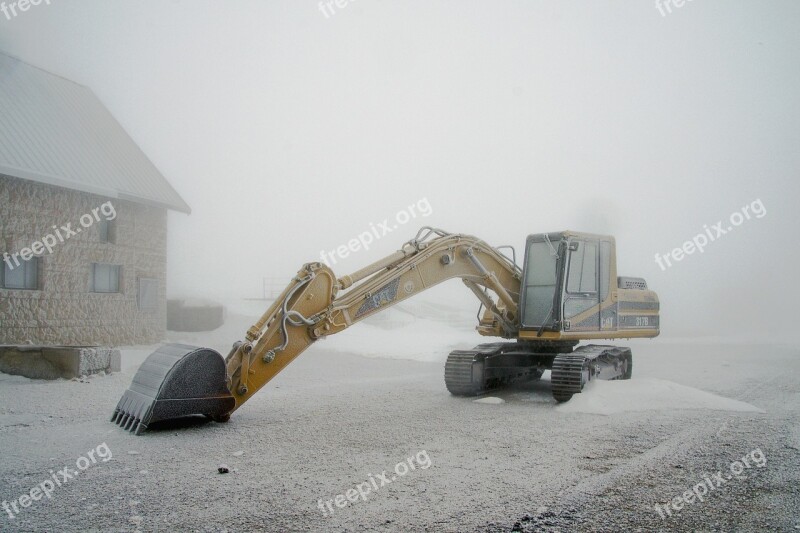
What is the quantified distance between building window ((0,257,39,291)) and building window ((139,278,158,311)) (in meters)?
3.33

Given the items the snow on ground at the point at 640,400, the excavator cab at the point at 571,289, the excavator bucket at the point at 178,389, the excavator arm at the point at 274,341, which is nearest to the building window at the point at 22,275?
the excavator arm at the point at 274,341

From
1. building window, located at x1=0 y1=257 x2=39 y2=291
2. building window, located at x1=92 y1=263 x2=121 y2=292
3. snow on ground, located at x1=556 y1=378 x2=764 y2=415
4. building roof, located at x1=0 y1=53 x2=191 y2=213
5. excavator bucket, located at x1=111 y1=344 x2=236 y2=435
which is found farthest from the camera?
building window, located at x1=92 y1=263 x2=121 y2=292

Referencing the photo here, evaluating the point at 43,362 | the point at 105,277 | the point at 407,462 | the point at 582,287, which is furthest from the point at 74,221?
the point at 407,462

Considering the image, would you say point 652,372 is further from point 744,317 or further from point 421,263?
point 744,317

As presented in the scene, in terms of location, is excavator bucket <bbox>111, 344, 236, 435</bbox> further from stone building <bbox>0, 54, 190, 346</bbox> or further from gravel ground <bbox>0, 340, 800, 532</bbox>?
stone building <bbox>0, 54, 190, 346</bbox>

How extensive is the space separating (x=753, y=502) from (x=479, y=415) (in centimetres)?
401

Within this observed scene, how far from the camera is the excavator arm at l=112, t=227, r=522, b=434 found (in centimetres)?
669

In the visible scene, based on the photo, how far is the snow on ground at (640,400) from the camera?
27.2 ft

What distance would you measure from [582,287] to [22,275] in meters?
14.1

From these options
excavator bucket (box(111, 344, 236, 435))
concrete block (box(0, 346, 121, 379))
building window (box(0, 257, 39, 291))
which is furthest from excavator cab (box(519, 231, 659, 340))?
building window (box(0, 257, 39, 291))

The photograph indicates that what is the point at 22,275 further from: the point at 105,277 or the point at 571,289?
the point at 571,289

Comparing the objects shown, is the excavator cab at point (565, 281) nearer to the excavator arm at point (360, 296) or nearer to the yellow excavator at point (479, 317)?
the yellow excavator at point (479, 317)

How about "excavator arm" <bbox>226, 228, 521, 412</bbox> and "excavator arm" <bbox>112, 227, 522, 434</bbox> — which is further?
"excavator arm" <bbox>226, 228, 521, 412</bbox>

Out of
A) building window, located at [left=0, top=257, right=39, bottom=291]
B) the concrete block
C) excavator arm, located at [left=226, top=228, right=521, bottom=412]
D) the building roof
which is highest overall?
the building roof
